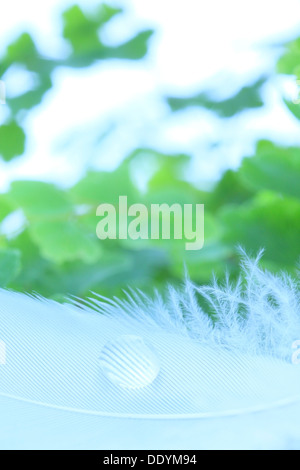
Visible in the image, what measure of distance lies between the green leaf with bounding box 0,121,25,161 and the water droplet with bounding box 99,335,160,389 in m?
0.47

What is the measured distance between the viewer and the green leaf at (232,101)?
3.16ft

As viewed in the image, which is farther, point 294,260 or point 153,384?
point 294,260

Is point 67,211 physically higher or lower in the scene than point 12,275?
higher

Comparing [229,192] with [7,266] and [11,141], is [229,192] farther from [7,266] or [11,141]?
[7,266]

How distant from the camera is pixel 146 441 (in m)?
0.34

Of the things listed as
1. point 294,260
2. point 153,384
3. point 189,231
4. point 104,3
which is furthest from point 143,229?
point 104,3

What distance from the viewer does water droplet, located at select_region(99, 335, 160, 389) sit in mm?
363

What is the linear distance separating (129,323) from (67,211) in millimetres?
322

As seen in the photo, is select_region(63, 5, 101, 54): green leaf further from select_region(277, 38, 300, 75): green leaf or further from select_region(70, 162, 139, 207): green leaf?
select_region(277, 38, 300, 75): green leaf

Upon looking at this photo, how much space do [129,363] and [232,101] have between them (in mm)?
713

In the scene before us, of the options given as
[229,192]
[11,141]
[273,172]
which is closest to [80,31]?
[11,141]

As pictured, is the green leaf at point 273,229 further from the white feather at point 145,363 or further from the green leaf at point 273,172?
the white feather at point 145,363

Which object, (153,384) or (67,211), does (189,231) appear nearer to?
(67,211)
